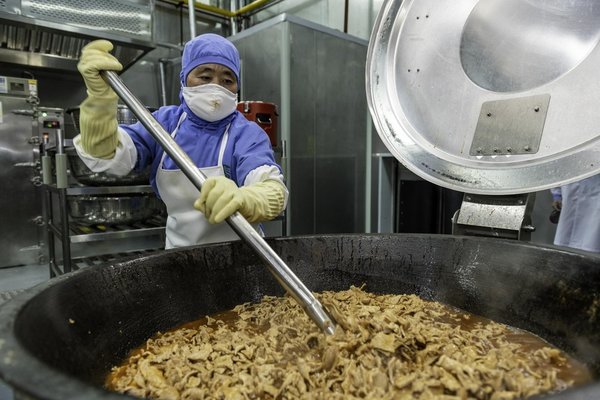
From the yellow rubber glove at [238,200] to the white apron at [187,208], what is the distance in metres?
0.31

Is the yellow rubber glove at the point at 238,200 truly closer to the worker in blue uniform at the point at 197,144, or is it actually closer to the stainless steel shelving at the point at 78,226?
the worker in blue uniform at the point at 197,144

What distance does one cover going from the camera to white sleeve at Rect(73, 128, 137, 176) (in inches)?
51.4

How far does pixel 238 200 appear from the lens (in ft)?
2.98

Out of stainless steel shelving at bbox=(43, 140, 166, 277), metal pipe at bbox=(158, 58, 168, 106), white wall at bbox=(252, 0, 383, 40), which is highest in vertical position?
white wall at bbox=(252, 0, 383, 40)

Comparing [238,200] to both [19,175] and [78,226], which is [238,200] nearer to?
[78,226]

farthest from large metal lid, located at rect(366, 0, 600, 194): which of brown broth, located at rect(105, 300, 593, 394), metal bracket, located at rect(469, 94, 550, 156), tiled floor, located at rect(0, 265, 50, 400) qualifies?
tiled floor, located at rect(0, 265, 50, 400)

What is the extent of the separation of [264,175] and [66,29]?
2.77 m

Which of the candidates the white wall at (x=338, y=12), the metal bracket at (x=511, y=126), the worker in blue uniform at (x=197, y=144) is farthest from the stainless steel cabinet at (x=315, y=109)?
the metal bracket at (x=511, y=126)

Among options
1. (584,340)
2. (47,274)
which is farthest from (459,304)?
(47,274)

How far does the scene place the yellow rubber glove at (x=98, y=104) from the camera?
1.09 m

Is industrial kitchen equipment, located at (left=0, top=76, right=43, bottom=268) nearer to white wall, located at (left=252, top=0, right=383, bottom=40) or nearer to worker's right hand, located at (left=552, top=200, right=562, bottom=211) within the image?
white wall, located at (left=252, top=0, right=383, bottom=40)

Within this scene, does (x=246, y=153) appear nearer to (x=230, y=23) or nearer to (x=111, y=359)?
(x=111, y=359)

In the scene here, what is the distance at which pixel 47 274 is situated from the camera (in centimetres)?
329

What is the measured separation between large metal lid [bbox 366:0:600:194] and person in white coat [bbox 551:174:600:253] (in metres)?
1.69
